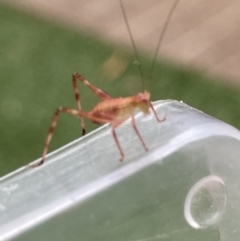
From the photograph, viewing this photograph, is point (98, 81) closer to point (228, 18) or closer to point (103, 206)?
point (228, 18)

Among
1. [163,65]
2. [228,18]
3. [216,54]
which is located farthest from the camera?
[228,18]

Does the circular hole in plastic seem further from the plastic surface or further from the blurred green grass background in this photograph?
the blurred green grass background

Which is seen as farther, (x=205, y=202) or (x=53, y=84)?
(x=53, y=84)

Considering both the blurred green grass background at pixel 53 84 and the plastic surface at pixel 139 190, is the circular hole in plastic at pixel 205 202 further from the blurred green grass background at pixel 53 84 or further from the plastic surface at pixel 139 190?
the blurred green grass background at pixel 53 84

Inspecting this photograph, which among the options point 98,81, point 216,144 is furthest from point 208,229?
point 98,81

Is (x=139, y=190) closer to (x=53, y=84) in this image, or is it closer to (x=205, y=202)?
(x=205, y=202)

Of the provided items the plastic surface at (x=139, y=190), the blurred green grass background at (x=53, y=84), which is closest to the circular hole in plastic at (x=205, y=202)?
the plastic surface at (x=139, y=190)

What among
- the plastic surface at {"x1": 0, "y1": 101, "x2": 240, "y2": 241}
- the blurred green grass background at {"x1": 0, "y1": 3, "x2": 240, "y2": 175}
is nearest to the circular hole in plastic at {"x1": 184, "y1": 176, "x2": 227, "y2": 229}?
the plastic surface at {"x1": 0, "y1": 101, "x2": 240, "y2": 241}

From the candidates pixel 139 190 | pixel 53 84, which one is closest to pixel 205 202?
pixel 139 190
